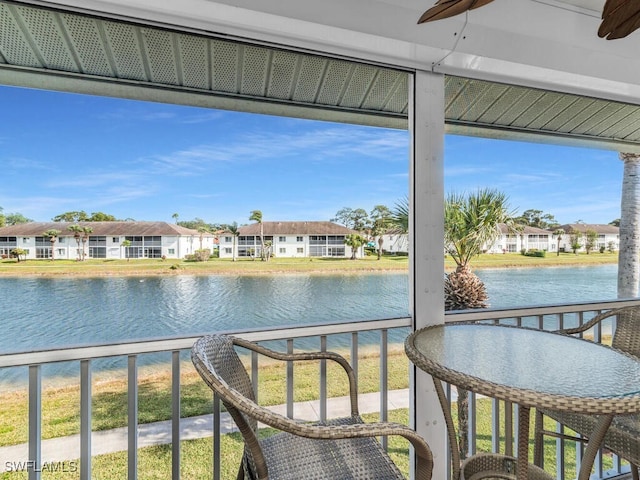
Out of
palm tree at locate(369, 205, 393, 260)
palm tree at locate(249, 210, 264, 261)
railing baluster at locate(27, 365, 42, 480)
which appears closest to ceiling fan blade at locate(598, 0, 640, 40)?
palm tree at locate(369, 205, 393, 260)

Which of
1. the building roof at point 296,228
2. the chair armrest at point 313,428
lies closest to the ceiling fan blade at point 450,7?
the chair armrest at point 313,428

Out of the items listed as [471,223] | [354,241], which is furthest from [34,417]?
[471,223]

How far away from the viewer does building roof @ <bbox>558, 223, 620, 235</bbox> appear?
2.74 meters

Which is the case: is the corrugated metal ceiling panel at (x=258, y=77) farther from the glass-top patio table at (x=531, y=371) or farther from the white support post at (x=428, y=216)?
the glass-top patio table at (x=531, y=371)

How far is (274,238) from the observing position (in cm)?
224

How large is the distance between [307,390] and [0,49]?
307cm

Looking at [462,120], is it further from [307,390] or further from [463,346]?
[307,390]

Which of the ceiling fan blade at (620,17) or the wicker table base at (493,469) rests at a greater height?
the ceiling fan blade at (620,17)

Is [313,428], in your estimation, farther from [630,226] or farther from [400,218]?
[630,226]

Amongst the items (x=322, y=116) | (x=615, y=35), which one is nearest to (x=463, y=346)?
(x=615, y=35)

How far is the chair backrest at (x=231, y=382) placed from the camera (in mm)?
938

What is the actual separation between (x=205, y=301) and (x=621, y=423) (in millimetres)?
2098

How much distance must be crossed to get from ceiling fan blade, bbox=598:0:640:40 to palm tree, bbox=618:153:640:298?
127 inches

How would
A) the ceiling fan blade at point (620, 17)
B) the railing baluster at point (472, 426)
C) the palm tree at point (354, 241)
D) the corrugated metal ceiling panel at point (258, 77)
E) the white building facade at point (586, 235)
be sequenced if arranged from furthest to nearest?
the white building facade at point (586, 235), the palm tree at point (354, 241), the railing baluster at point (472, 426), the corrugated metal ceiling panel at point (258, 77), the ceiling fan blade at point (620, 17)
